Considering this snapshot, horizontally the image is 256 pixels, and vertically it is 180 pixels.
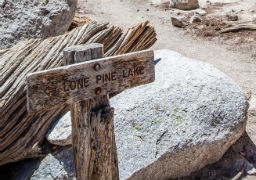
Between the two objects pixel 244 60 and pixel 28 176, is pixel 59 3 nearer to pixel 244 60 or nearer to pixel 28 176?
pixel 28 176

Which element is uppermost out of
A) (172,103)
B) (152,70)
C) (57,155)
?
(152,70)

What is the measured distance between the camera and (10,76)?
4.19 meters

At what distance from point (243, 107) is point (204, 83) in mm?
627

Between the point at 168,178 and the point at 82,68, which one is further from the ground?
the point at 82,68

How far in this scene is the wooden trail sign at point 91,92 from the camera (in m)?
2.24

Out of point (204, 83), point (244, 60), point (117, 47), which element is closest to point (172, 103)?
point (204, 83)

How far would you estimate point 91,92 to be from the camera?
7.82 feet

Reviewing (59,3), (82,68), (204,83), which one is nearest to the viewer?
(82,68)

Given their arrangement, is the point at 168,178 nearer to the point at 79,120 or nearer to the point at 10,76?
the point at 79,120

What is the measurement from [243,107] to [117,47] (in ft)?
6.72

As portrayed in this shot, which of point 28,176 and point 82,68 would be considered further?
point 28,176

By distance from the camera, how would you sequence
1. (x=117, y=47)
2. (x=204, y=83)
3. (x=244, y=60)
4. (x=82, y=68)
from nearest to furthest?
(x=82, y=68) → (x=204, y=83) → (x=117, y=47) → (x=244, y=60)

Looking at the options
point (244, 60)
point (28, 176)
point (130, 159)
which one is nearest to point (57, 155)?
point (28, 176)

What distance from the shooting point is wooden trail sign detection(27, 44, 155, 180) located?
2242 mm
